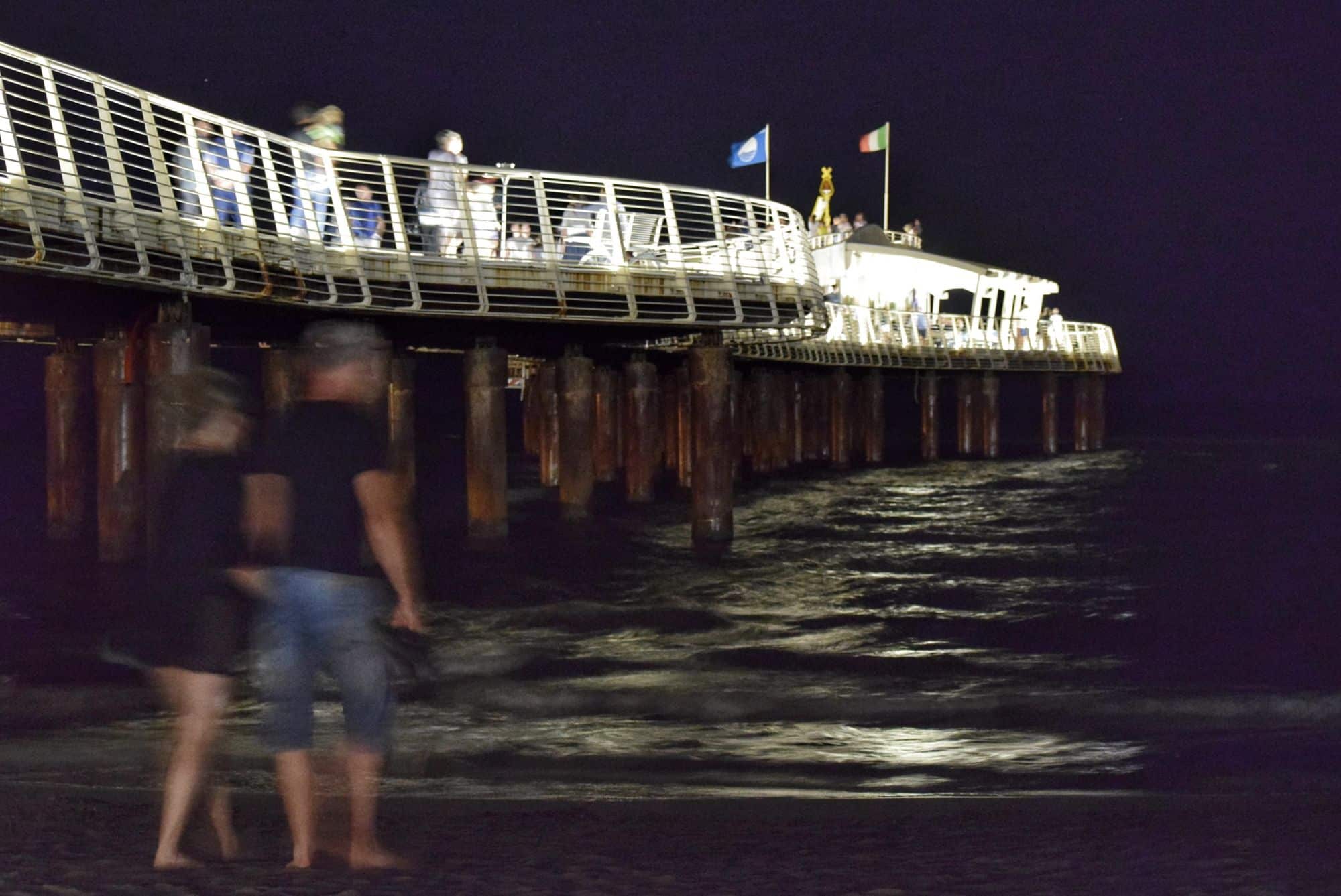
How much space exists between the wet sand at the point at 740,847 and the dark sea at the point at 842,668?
2.18 ft

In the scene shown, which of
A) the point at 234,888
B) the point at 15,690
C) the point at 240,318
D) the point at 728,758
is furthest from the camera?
the point at 240,318

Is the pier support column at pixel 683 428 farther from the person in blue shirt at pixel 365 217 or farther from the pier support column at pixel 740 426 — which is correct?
the person in blue shirt at pixel 365 217

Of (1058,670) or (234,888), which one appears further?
(1058,670)

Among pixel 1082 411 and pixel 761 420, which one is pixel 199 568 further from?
pixel 1082 411

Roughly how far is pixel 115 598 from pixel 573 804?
883 cm

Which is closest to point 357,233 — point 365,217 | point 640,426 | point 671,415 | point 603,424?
point 365,217

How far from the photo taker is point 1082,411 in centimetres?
5322

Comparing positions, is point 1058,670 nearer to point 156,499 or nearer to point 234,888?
point 156,499

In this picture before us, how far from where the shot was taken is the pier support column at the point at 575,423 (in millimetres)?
20156

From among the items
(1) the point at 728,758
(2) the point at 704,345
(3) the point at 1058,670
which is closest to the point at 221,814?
(1) the point at 728,758

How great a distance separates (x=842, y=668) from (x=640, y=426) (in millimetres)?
13852

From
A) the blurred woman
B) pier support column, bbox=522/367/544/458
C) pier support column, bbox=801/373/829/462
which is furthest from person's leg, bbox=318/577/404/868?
pier support column, bbox=801/373/829/462

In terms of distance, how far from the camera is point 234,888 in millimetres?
4879

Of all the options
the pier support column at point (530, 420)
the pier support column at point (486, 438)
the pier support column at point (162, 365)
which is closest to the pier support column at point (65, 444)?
the pier support column at point (486, 438)
